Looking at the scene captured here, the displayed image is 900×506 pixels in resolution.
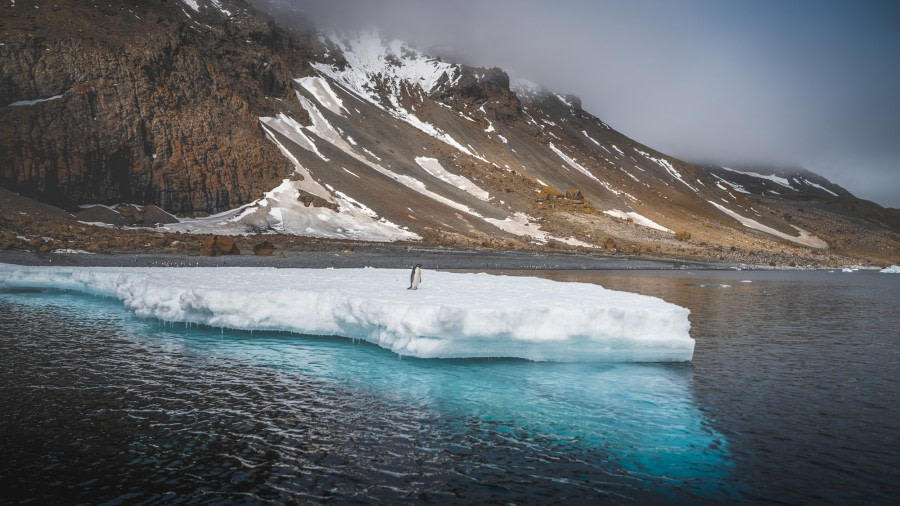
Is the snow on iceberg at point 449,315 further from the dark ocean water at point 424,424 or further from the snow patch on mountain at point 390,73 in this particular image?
the snow patch on mountain at point 390,73

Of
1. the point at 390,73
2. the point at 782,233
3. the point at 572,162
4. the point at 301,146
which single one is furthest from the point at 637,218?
the point at 390,73

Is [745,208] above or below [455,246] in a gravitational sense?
above

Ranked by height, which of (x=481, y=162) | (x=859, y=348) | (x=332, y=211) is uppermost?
(x=481, y=162)

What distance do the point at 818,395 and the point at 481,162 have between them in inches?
5131

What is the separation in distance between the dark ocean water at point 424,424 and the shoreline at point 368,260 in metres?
28.1

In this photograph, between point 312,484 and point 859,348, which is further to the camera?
point 859,348

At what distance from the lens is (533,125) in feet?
619

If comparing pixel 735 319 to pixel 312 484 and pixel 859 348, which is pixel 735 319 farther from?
pixel 312 484

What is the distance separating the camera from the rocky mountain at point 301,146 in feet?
255

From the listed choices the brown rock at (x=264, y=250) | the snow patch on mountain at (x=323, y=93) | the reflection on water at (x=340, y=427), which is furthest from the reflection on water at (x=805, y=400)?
the snow patch on mountain at (x=323, y=93)

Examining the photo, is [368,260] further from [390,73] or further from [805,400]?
[390,73]

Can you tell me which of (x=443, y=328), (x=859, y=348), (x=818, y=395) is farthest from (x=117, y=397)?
(x=859, y=348)

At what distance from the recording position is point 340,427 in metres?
11.4

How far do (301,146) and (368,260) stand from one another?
212 ft
